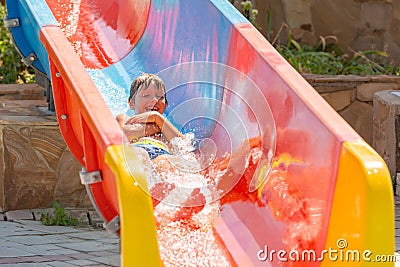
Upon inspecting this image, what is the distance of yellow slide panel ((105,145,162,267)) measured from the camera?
2.95 m

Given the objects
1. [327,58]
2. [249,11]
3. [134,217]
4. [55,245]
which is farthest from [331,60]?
[134,217]

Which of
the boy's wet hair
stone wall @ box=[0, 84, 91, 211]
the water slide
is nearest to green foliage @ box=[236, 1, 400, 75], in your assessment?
the water slide

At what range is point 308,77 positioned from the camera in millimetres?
6145

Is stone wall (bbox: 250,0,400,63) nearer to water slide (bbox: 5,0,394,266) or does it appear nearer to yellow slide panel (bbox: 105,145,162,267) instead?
water slide (bbox: 5,0,394,266)

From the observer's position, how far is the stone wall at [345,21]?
720cm

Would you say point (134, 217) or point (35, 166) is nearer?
point (134, 217)

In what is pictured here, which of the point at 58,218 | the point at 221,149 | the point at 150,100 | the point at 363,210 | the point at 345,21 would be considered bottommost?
the point at 58,218

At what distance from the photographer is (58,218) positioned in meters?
4.88

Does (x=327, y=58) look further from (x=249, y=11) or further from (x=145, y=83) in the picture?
(x=145, y=83)

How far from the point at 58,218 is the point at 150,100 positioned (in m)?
0.94

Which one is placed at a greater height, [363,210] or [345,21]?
[363,210]

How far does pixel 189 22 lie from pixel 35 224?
4.43ft

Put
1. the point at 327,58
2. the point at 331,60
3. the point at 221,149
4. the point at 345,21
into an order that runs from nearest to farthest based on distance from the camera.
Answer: the point at 221,149 < the point at 327,58 < the point at 331,60 < the point at 345,21

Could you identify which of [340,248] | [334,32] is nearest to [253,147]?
[340,248]
